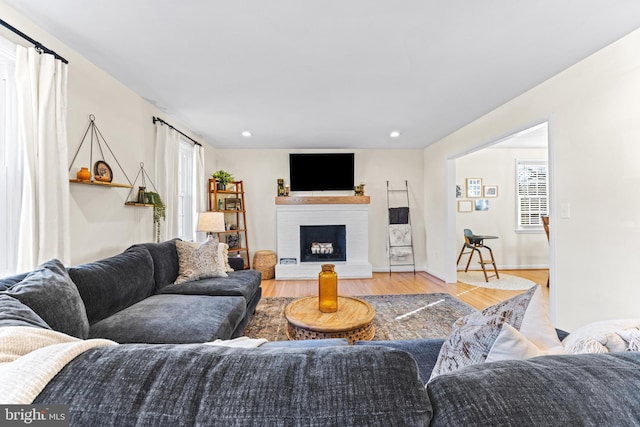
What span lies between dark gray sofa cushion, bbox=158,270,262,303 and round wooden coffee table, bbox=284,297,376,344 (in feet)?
1.80

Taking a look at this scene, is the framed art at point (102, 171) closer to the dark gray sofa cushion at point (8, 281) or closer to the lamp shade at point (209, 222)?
the dark gray sofa cushion at point (8, 281)

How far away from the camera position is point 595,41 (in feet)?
6.64

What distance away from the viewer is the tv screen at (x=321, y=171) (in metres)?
5.24

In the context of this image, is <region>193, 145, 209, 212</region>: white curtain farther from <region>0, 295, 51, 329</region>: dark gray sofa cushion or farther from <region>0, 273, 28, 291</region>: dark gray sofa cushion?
<region>0, 295, 51, 329</region>: dark gray sofa cushion

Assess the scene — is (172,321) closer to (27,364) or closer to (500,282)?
(27,364)

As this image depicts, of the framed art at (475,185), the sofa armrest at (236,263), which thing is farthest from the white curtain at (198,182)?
the framed art at (475,185)

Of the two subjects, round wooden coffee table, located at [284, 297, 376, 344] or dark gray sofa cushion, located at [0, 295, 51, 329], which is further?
round wooden coffee table, located at [284, 297, 376, 344]

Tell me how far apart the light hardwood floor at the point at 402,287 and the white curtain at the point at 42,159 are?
2.65m

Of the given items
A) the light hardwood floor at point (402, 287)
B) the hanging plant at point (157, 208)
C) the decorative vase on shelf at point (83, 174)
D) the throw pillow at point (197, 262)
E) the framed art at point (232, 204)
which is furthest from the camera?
the framed art at point (232, 204)

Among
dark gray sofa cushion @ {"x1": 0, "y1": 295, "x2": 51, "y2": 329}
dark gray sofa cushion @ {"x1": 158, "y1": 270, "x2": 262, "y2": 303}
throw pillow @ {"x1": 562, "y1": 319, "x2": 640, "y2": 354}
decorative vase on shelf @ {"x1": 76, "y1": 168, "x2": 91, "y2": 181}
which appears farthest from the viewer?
dark gray sofa cushion @ {"x1": 158, "y1": 270, "x2": 262, "y2": 303}

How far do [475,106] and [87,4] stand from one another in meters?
3.64

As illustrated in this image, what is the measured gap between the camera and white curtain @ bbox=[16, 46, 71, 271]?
1.70 m

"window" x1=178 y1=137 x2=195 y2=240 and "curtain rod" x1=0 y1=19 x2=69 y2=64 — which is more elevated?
"curtain rod" x1=0 y1=19 x2=69 y2=64

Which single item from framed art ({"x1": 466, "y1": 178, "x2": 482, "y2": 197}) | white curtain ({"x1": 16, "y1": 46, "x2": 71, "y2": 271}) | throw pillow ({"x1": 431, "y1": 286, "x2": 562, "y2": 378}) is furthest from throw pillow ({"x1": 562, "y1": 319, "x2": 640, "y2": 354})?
framed art ({"x1": 466, "y1": 178, "x2": 482, "y2": 197})
